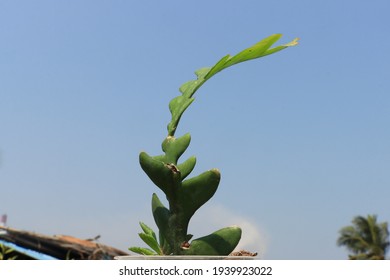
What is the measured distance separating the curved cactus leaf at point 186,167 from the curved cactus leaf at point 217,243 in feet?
1.13

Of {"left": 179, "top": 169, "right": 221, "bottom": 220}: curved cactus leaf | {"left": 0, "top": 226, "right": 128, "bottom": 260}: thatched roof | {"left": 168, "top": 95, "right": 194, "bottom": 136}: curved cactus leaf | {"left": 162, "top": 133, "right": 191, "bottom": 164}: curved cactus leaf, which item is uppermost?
{"left": 0, "top": 226, "right": 128, "bottom": 260}: thatched roof

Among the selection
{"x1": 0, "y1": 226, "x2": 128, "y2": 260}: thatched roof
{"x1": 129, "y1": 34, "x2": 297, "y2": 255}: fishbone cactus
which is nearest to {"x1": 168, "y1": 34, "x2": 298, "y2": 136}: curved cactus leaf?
{"x1": 129, "y1": 34, "x2": 297, "y2": 255}: fishbone cactus

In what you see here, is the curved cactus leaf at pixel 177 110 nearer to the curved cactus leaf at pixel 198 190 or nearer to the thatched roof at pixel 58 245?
the curved cactus leaf at pixel 198 190

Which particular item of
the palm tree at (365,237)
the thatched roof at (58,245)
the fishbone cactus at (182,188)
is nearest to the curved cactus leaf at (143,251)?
the fishbone cactus at (182,188)

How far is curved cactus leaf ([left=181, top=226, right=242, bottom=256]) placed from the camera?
310 centimetres

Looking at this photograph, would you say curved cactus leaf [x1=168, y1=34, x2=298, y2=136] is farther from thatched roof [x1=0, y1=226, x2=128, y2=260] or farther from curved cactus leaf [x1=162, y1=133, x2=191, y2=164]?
thatched roof [x1=0, y1=226, x2=128, y2=260]

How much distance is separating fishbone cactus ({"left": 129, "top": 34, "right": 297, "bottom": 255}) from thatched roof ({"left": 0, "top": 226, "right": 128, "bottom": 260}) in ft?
17.1
